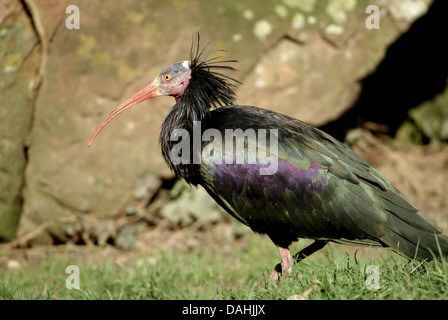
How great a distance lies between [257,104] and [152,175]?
1515 mm

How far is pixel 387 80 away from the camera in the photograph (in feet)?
27.1

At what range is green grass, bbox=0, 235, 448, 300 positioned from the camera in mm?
3568

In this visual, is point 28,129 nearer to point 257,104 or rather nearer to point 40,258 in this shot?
point 40,258

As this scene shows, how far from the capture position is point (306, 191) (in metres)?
4.03

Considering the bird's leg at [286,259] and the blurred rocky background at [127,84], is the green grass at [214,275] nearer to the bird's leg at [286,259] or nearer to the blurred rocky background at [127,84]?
the bird's leg at [286,259]

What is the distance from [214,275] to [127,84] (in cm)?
245

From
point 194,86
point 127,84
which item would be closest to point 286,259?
point 194,86

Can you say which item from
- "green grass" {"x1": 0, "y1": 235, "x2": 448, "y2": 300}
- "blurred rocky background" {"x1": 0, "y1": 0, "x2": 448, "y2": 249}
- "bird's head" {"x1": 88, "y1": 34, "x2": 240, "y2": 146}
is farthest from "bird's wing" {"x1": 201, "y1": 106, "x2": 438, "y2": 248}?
"blurred rocky background" {"x1": 0, "y1": 0, "x2": 448, "y2": 249}

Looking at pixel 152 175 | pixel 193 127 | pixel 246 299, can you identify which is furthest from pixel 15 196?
pixel 246 299

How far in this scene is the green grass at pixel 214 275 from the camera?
11.7 feet

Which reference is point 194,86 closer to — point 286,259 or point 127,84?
point 286,259

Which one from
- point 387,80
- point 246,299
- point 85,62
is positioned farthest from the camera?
point 387,80
